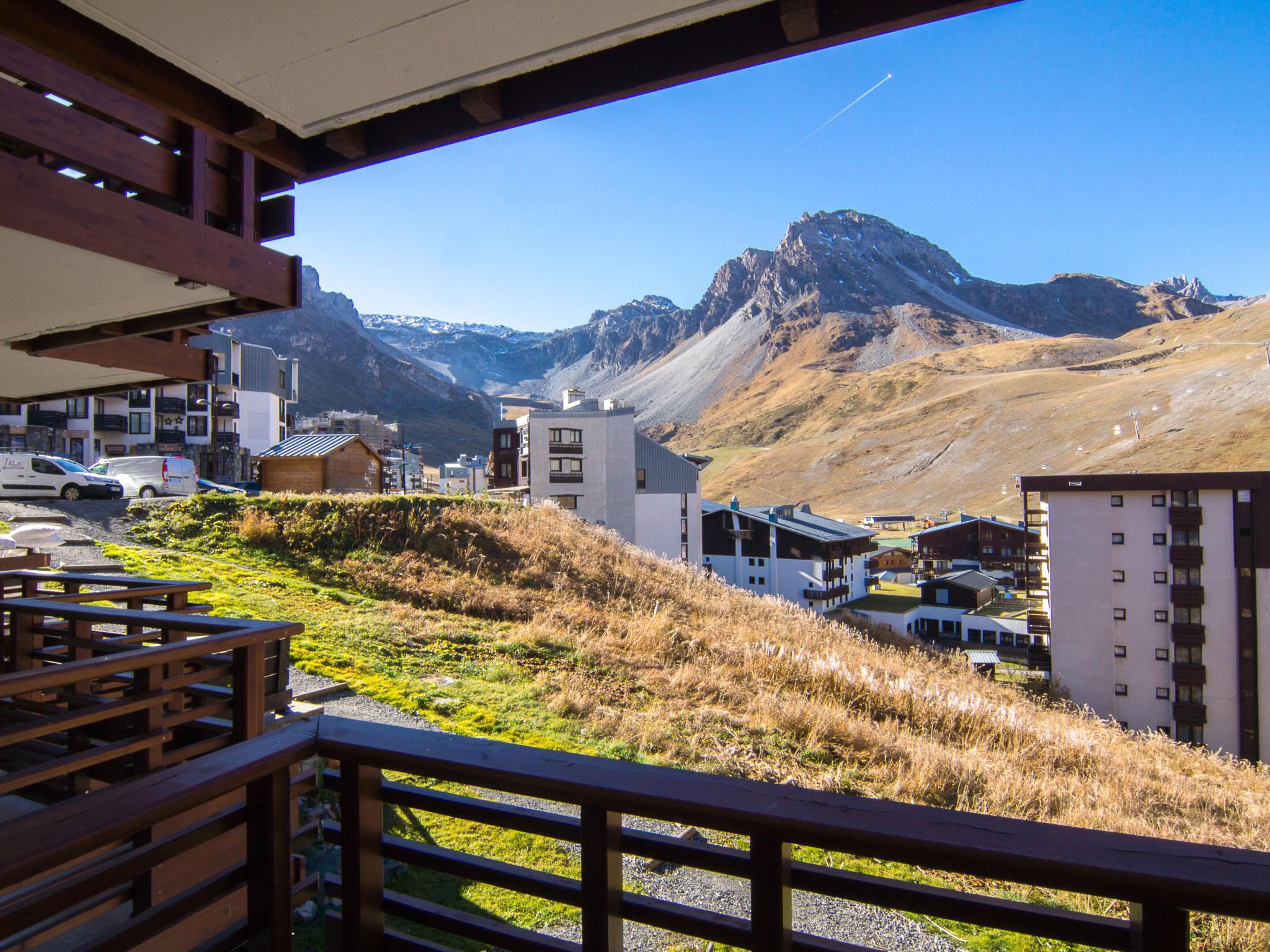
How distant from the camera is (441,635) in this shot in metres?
9.95

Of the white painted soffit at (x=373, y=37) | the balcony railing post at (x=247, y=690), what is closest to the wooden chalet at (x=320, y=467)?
the balcony railing post at (x=247, y=690)

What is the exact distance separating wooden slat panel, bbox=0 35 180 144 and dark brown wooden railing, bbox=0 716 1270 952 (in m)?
2.80

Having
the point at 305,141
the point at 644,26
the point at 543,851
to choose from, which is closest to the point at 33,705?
the point at 543,851

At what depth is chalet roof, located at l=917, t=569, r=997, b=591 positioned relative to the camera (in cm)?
4153

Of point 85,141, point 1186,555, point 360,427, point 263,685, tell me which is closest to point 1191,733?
point 1186,555

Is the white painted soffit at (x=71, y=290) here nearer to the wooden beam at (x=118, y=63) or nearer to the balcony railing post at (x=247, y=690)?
the wooden beam at (x=118, y=63)

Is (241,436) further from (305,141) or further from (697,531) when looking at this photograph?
(305,141)

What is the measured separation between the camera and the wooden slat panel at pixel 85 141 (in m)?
2.71

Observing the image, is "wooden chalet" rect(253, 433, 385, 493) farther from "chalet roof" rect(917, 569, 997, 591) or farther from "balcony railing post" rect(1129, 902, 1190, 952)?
Answer: "chalet roof" rect(917, 569, 997, 591)

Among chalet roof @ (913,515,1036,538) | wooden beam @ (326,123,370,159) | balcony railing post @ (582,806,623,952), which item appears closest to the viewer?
balcony railing post @ (582,806,623,952)

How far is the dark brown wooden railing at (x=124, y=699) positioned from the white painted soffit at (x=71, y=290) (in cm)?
166

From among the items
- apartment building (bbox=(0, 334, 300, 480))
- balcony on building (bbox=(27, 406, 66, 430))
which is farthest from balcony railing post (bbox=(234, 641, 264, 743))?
balcony on building (bbox=(27, 406, 66, 430))

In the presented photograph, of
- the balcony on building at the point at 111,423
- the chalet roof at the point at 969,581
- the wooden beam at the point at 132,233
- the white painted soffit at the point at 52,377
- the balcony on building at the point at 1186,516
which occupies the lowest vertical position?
the chalet roof at the point at 969,581

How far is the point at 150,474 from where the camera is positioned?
74.8 ft
